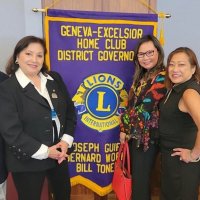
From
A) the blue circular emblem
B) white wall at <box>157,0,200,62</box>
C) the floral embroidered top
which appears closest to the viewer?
the floral embroidered top

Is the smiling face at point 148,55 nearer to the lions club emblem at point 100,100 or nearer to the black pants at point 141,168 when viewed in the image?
the lions club emblem at point 100,100

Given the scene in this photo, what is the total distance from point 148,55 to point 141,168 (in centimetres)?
72

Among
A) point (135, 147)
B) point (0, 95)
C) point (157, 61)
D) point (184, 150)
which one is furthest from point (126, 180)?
point (0, 95)

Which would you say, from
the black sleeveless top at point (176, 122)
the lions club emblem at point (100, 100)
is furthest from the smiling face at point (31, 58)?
the black sleeveless top at point (176, 122)

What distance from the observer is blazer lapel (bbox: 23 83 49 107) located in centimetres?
135

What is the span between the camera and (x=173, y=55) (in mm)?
1467

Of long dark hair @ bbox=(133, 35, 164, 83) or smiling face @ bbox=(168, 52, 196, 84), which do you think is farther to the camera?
long dark hair @ bbox=(133, 35, 164, 83)

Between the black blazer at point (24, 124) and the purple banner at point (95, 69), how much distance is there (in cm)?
44

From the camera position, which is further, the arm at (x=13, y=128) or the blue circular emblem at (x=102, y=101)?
the blue circular emblem at (x=102, y=101)

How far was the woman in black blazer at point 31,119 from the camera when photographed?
1.31m

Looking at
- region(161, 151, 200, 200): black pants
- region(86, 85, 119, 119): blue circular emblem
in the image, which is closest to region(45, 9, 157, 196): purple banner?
region(86, 85, 119, 119): blue circular emblem

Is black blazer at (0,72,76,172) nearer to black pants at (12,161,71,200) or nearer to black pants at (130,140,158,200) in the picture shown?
black pants at (12,161,71,200)

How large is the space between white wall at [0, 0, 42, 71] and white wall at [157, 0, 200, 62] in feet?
3.51

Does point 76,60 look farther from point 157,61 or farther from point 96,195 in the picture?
point 96,195
